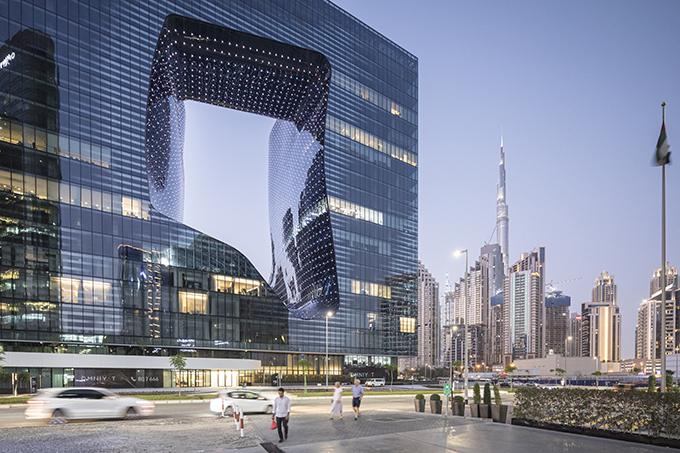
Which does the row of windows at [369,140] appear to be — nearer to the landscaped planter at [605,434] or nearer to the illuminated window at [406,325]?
the illuminated window at [406,325]

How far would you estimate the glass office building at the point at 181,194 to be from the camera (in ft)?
191

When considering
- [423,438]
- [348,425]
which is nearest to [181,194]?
[348,425]

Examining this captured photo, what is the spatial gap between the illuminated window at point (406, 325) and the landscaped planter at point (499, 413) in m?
76.6

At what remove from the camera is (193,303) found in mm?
72938

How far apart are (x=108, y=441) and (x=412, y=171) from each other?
94440 mm

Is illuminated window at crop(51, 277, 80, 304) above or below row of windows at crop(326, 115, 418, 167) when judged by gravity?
below

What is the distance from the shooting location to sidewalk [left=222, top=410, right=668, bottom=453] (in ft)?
49.9

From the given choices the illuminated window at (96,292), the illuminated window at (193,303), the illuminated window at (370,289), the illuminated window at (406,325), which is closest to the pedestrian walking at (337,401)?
the illuminated window at (96,292)

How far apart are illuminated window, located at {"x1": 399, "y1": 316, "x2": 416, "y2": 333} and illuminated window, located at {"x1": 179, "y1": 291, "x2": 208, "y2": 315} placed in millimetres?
40310

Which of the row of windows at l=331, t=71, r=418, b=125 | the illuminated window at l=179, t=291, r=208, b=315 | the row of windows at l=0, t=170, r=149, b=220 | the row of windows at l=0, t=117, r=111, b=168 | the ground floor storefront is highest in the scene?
the row of windows at l=331, t=71, r=418, b=125

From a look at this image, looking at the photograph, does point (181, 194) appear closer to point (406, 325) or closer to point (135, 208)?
point (135, 208)

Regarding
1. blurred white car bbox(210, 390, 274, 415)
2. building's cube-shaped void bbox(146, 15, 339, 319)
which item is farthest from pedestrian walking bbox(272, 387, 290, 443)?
building's cube-shaped void bbox(146, 15, 339, 319)

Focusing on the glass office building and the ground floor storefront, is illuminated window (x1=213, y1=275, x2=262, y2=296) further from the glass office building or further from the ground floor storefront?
the ground floor storefront

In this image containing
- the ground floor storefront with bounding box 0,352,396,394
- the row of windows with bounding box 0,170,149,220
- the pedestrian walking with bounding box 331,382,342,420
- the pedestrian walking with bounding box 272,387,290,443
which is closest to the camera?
the pedestrian walking with bounding box 272,387,290,443
